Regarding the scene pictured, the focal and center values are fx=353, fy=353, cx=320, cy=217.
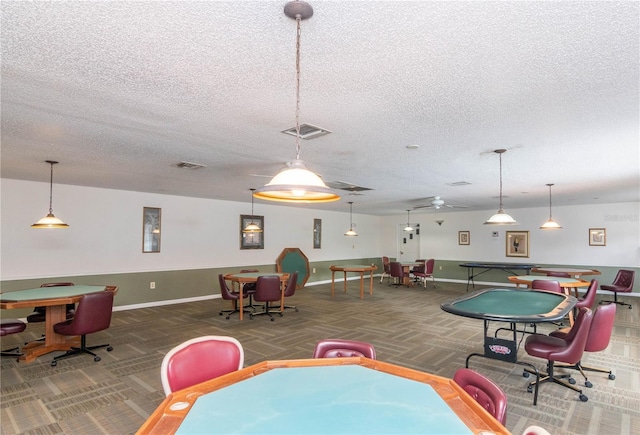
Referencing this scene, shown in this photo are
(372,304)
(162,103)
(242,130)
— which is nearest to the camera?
(162,103)

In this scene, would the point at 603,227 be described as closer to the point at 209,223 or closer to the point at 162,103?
the point at 209,223

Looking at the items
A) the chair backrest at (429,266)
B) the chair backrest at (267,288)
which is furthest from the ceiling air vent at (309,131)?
the chair backrest at (429,266)

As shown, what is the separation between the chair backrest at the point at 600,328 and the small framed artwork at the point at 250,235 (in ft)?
25.3

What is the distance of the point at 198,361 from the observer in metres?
2.17

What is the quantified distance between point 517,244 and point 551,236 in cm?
95

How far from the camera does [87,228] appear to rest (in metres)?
6.93

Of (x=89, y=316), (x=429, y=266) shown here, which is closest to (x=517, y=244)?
(x=429, y=266)

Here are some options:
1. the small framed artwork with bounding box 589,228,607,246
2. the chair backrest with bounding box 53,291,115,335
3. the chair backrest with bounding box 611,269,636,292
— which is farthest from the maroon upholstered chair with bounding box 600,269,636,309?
the chair backrest with bounding box 53,291,115,335

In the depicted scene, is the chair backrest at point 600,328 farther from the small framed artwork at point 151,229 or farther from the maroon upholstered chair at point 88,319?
the small framed artwork at point 151,229

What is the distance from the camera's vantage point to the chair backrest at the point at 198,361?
2.03 meters

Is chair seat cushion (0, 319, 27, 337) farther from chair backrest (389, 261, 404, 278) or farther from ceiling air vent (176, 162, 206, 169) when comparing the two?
chair backrest (389, 261, 404, 278)

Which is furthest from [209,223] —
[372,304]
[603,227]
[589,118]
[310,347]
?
[603,227]

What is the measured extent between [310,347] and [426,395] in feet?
10.5

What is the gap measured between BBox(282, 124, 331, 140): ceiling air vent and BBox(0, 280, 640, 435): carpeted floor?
2638mm
